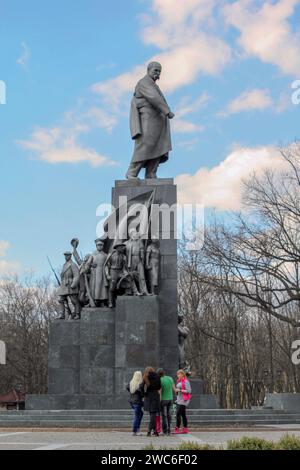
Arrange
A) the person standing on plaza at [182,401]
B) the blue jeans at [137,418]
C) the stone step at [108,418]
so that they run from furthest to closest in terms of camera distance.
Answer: the stone step at [108,418]
the person standing on plaza at [182,401]
the blue jeans at [137,418]

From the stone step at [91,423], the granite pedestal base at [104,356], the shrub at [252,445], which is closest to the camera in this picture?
the shrub at [252,445]

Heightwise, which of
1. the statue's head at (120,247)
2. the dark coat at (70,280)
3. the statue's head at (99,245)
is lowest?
the dark coat at (70,280)

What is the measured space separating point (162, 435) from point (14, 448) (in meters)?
4.66

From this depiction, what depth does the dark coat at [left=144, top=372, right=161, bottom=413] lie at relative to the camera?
609 inches

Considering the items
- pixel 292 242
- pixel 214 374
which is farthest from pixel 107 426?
pixel 214 374

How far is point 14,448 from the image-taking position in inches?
462

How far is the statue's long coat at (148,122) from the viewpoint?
2478 centimetres

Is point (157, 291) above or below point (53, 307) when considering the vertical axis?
below

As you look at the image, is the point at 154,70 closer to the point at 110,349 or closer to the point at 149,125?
the point at 149,125

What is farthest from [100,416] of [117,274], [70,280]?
[70,280]

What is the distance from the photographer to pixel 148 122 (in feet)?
81.6

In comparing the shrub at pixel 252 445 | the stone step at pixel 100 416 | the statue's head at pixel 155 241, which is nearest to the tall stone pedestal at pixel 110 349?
the statue's head at pixel 155 241

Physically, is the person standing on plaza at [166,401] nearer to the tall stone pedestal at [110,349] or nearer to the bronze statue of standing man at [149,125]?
the tall stone pedestal at [110,349]
